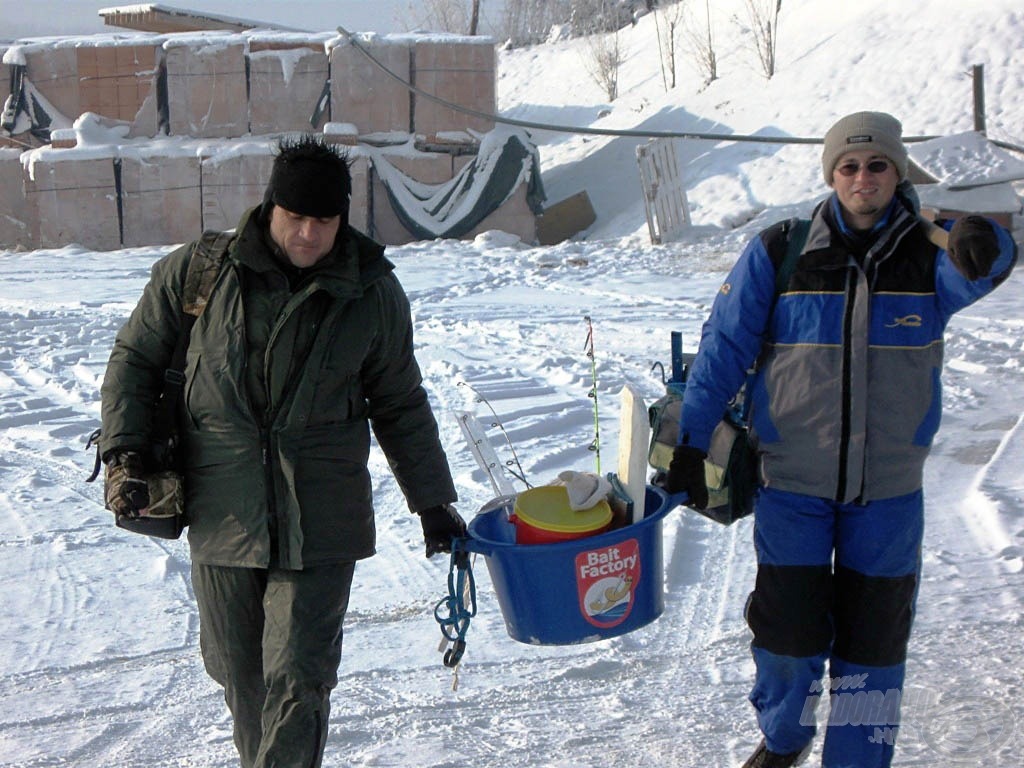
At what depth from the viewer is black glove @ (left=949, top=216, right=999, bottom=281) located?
2367 mm

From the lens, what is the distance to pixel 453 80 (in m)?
15.1

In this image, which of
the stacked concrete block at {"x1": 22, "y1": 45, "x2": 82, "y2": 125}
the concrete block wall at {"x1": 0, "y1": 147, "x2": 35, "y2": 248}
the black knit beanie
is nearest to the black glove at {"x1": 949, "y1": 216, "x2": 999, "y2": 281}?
the black knit beanie

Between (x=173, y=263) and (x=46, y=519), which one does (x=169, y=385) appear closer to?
(x=173, y=263)

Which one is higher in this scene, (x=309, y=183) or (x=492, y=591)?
(x=309, y=183)

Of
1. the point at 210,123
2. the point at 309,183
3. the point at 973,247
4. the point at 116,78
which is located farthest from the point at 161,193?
the point at 973,247

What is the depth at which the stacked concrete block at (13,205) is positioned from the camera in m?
15.5

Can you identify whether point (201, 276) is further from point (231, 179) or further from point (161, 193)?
point (161, 193)

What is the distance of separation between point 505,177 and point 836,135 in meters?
12.5

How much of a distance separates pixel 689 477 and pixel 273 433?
0.97m

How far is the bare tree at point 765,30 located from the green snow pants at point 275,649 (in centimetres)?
1630

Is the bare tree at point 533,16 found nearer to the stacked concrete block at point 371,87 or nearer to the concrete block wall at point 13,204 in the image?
the stacked concrete block at point 371,87

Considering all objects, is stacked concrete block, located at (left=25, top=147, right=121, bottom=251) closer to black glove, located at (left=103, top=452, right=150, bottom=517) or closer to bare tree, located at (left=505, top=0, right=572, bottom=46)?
black glove, located at (left=103, top=452, right=150, bottom=517)

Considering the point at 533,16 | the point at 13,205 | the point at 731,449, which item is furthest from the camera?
the point at 533,16

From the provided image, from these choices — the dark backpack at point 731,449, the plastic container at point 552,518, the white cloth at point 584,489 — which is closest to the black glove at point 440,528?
the plastic container at point 552,518
